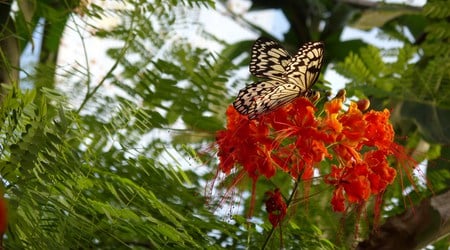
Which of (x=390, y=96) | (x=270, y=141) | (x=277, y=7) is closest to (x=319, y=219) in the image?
(x=390, y=96)

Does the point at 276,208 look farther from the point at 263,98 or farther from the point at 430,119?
the point at 430,119

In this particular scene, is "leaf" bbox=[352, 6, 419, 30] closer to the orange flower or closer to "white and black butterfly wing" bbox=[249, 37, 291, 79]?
"white and black butterfly wing" bbox=[249, 37, 291, 79]

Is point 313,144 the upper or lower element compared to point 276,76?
lower

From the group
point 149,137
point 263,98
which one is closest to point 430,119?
point 149,137

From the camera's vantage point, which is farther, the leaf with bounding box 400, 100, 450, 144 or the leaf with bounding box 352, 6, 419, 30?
the leaf with bounding box 352, 6, 419, 30

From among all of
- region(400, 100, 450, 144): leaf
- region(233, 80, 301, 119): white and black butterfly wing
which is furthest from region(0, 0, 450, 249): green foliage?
region(233, 80, 301, 119): white and black butterfly wing

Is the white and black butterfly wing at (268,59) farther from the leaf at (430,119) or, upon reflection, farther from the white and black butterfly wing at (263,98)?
the leaf at (430,119)

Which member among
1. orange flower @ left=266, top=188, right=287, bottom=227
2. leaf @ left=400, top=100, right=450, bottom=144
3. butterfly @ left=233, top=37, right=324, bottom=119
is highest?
leaf @ left=400, top=100, right=450, bottom=144

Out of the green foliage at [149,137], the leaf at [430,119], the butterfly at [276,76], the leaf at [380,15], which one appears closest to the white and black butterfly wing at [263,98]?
the butterfly at [276,76]
